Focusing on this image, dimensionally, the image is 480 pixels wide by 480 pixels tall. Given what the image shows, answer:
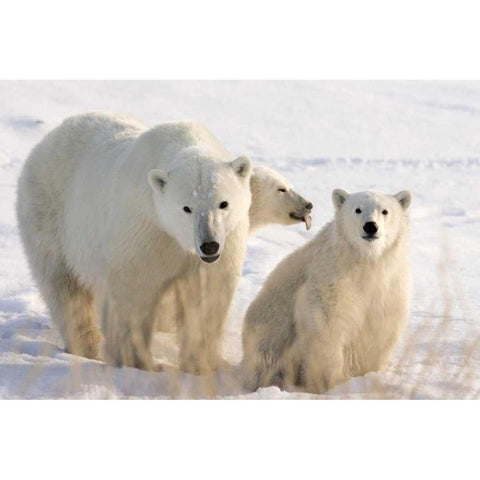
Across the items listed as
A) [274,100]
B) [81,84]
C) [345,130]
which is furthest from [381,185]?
[81,84]

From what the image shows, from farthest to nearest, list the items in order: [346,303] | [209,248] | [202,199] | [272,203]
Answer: [272,203]
[346,303]
[202,199]
[209,248]

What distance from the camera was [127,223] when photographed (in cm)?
577

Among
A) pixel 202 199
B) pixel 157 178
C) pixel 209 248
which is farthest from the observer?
pixel 157 178

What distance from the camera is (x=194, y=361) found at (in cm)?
605

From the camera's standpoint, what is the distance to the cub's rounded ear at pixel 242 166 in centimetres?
547

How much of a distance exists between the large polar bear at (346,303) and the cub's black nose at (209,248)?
2.84 feet

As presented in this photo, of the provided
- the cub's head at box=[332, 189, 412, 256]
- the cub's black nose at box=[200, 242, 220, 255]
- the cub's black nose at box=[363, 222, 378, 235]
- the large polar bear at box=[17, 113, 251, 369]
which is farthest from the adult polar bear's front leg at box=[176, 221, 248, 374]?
the cub's black nose at box=[363, 222, 378, 235]

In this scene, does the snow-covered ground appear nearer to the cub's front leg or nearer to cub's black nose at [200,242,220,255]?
the cub's front leg

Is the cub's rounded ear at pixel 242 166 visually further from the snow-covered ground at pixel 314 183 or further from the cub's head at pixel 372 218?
the snow-covered ground at pixel 314 183

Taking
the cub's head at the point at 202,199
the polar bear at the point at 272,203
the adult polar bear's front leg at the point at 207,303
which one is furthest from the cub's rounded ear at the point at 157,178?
the polar bear at the point at 272,203

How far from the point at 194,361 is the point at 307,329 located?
0.83m

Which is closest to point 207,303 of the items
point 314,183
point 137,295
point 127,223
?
point 137,295

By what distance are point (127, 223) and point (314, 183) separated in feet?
25.0

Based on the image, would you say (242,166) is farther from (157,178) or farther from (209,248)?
(209,248)
